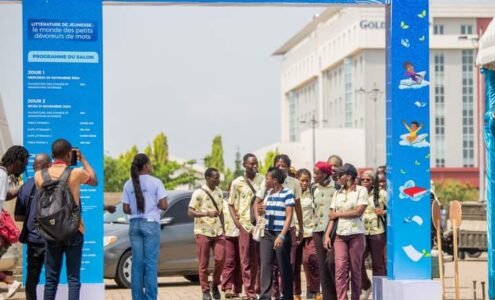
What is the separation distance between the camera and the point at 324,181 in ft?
59.2

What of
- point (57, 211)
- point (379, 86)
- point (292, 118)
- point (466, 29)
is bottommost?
point (57, 211)

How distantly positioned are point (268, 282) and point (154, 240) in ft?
→ 7.52

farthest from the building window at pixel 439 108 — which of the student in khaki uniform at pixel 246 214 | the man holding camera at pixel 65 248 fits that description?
the man holding camera at pixel 65 248

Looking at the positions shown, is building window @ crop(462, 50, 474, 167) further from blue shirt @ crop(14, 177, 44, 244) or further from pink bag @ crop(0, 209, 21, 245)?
blue shirt @ crop(14, 177, 44, 244)

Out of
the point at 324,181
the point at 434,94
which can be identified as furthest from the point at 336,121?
the point at 324,181

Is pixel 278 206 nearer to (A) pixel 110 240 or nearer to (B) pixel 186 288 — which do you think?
(A) pixel 110 240

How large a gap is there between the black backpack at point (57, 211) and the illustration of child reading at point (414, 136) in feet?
12.8

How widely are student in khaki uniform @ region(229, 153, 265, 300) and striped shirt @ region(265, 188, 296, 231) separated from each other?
199 centimetres

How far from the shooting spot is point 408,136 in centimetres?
1492

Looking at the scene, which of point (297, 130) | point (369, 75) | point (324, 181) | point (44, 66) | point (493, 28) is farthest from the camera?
point (297, 130)

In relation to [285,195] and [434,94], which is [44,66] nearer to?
[285,195]

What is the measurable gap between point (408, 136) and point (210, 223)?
5721 mm

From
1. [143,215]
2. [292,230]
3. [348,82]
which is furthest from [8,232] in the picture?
[348,82]

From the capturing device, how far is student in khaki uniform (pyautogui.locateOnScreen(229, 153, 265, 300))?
63.3 ft
